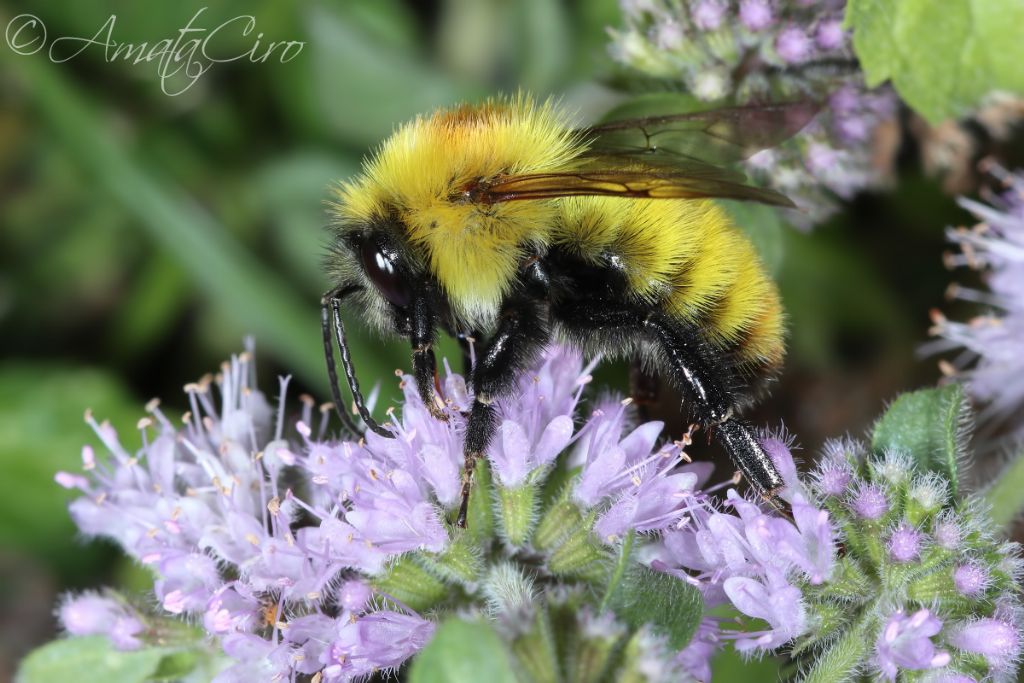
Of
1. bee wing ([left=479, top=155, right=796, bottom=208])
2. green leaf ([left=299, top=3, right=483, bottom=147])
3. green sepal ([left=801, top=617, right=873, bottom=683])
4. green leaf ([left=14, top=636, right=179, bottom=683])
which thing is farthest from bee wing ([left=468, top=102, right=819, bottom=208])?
green leaf ([left=299, top=3, right=483, bottom=147])

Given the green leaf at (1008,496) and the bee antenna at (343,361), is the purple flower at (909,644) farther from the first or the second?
the bee antenna at (343,361)

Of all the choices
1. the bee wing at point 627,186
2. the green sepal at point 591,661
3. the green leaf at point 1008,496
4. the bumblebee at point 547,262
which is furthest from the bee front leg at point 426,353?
the green leaf at point 1008,496

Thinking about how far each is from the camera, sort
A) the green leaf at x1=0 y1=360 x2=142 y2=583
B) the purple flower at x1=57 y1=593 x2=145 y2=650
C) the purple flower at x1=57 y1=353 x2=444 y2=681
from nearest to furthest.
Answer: the purple flower at x1=57 y1=353 x2=444 y2=681 < the purple flower at x1=57 y1=593 x2=145 y2=650 < the green leaf at x1=0 y1=360 x2=142 y2=583

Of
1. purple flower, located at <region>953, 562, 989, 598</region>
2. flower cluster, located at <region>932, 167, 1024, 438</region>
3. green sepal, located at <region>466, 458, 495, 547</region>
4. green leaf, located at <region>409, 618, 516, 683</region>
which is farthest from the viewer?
flower cluster, located at <region>932, 167, 1024, 438</region>

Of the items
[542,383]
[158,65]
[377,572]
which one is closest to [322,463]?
[377,572]

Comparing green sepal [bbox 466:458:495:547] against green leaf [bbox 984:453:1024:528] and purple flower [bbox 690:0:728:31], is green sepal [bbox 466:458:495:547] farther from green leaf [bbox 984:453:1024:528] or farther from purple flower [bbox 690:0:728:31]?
purple flower [bbox 690:0:728:31]

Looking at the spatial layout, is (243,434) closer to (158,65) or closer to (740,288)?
(740,288)
